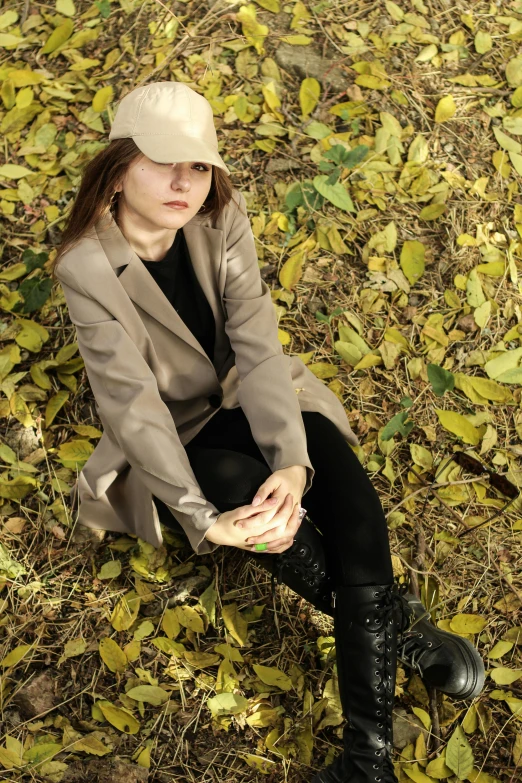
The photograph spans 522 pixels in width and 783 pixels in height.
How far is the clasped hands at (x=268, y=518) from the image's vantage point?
1882 millimetres

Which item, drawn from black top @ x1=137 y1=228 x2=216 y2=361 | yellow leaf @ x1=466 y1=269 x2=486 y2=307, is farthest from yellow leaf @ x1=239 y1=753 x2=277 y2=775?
yellow leaf @ x1=466 y1=269 x2=486 y2=307

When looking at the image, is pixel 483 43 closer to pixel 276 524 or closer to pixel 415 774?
pixel 276 524

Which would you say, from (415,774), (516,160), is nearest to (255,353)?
(415,774)

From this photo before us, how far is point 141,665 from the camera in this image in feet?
7.26

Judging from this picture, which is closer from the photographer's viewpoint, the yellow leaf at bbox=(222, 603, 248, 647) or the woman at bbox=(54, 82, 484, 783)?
the woman at bbox=(54, 82, 484, 783)

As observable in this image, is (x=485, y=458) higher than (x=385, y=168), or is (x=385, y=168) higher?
(x=385, y=168)

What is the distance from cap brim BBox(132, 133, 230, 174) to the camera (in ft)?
5.70

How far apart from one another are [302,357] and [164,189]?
3.39ft

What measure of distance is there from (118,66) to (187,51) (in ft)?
0.93

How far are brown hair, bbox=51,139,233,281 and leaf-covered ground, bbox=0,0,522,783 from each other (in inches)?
32.1

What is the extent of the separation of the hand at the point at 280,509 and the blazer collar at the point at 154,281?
0.39m

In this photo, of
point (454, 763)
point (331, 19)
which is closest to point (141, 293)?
point (454, 763)

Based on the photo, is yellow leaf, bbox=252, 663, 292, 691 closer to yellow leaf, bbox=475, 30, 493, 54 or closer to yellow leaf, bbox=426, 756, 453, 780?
yellow leaf, bbox=426, 756, 453, 780

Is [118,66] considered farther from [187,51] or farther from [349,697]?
[349,697]
